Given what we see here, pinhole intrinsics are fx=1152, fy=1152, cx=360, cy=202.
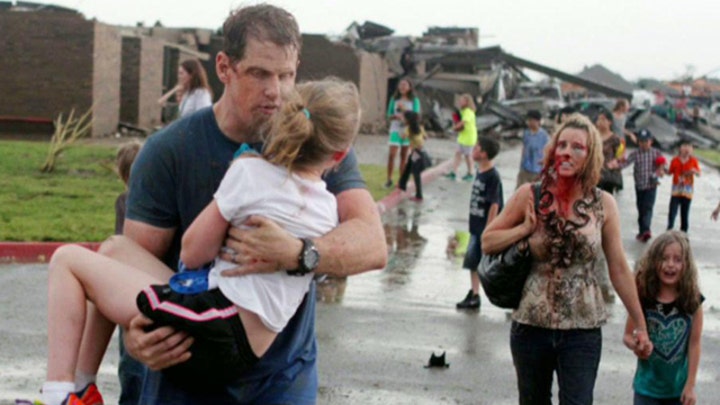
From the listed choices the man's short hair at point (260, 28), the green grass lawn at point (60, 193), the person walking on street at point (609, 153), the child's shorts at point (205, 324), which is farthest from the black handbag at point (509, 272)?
the person walking on street at point (609, 153)

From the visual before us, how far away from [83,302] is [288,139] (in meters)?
0.72

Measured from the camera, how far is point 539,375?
18.1 feet

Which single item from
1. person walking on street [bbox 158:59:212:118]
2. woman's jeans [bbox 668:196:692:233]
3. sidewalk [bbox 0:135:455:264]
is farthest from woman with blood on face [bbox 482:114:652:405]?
woman's jeans [bbox 668:196:692:233]

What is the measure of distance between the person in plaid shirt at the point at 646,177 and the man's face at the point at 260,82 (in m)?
13.0

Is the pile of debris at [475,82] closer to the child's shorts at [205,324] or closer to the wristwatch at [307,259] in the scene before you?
the wristwatch at [307,259]

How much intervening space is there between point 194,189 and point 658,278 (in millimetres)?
3275

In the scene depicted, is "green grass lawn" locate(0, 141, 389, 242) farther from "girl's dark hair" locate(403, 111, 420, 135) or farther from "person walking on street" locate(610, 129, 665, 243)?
"person walking on street" locate(610, 129, 665, 243)

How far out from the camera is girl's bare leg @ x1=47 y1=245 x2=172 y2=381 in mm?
3146

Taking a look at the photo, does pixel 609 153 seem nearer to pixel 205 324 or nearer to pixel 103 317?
pixel 103 317

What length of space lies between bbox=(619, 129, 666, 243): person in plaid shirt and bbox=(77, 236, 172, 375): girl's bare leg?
13.3 meters

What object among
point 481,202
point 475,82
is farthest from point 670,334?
point 475,82

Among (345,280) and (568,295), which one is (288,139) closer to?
(568,295)

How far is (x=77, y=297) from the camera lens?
317cm

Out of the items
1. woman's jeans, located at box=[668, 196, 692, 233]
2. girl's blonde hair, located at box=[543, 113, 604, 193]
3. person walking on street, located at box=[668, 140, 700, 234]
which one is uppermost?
girl's blonde hair, located at box=[543, 113, 604, 193]
